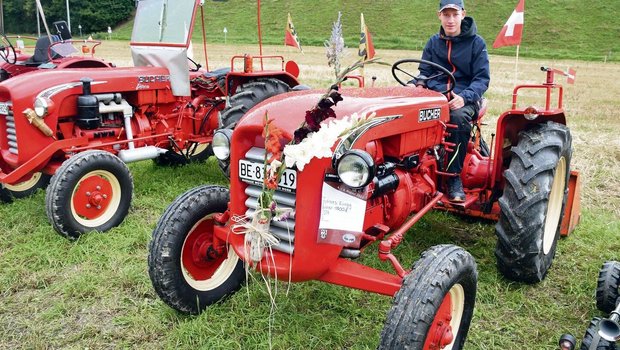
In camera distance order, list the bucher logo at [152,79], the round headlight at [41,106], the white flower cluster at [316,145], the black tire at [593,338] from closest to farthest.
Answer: the white flower cluster at [316,145], the black tire at [593,338], the round headlight at [41,106], the bucher logo at [152,79]

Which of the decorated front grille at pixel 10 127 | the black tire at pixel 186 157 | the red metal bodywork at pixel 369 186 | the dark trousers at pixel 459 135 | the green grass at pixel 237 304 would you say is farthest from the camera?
the black tire at pixel 186 157

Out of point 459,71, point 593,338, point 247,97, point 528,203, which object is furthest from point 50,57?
point 593,338

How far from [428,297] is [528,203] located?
1.32 meters

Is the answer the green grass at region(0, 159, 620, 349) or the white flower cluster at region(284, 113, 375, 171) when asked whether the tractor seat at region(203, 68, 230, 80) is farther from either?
the white flower cluster at region(284, 113, 375, 171)

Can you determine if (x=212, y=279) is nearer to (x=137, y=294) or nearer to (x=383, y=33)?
(x=137, y=294)

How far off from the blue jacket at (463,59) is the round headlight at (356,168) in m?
1.75

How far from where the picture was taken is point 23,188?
5508 mm

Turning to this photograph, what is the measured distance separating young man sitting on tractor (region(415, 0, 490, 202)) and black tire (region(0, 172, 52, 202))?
3.96m

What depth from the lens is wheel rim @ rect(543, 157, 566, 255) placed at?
12.5 ft

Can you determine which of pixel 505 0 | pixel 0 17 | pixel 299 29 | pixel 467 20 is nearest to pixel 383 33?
pixel 299 29

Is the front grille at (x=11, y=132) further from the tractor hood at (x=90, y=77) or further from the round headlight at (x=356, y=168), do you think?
the round headlight at (x=356, y=168)

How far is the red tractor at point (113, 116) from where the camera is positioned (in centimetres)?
448

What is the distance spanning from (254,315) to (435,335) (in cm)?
114

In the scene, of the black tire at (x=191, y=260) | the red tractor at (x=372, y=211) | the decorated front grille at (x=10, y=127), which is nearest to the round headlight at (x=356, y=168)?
the red tractor at (x=372, y=211)
